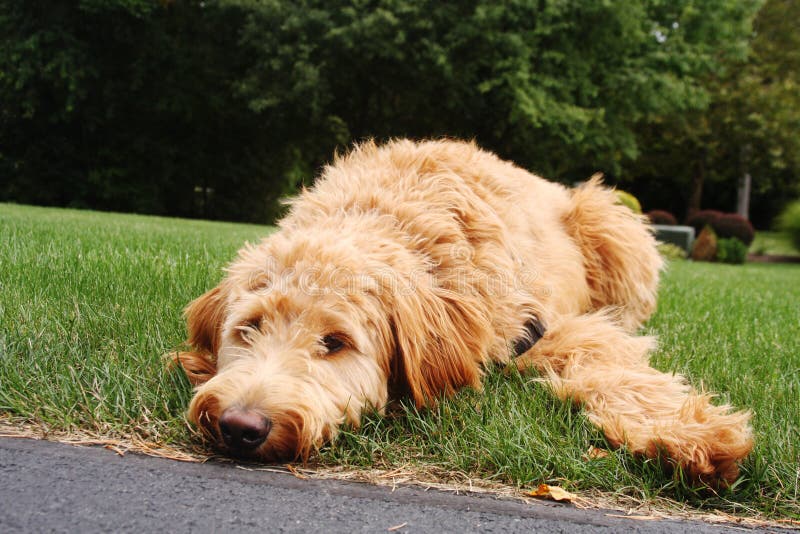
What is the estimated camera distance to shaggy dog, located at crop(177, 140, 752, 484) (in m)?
2.33

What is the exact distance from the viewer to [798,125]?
1096 inches

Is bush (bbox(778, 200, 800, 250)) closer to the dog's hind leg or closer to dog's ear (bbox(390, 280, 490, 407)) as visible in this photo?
the dog's hind leg

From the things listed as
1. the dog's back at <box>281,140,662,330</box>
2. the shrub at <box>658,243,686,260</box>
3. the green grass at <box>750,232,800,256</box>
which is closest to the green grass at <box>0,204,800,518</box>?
the dog's back at <box>281,140,662,330</box>

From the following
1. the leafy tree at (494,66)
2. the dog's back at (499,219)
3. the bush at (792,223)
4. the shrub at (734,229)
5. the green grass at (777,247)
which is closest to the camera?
the dog's back at (499,219)

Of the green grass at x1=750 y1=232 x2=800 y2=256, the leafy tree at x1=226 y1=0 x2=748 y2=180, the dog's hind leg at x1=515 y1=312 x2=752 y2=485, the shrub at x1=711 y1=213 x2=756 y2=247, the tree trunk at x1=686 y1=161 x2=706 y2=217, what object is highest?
the leafy tree at x1=226 y1=0 x2=748 y2=180

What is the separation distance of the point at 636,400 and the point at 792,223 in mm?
25756

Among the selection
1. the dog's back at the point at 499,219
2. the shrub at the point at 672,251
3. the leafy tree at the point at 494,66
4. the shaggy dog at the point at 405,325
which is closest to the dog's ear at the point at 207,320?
the shaggy dog at the point at 405,325

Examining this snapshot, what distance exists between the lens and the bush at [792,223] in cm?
2445

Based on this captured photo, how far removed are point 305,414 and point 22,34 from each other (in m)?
23.7

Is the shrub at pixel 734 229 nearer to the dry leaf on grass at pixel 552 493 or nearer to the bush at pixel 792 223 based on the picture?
the bush at pixel 792 223

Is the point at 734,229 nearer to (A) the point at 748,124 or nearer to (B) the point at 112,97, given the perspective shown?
(A) the point at 748,124

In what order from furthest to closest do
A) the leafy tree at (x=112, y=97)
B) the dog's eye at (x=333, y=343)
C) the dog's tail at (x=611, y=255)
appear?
the leafy tree at (x=112, y=97), the dog's tail at (x=611, y=255), the dog's eye at (x=333, y=343)

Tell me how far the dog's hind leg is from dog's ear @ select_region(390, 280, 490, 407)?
18.8 inches

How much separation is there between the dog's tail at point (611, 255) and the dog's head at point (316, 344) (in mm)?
1942
